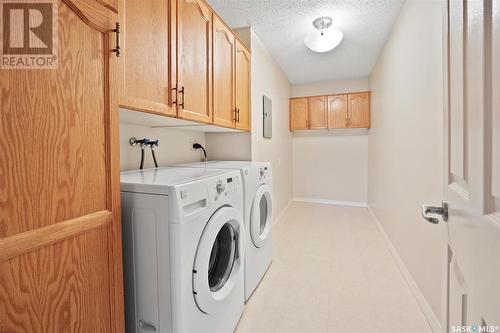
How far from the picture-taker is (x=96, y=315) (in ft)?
2.73

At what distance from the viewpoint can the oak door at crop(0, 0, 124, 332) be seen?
616 mm

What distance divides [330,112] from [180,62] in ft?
10.8

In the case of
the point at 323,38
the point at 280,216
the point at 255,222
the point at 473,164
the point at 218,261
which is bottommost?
the point at 280,216

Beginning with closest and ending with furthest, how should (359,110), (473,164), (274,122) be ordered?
(473,164) < (274,122) < (359,110)

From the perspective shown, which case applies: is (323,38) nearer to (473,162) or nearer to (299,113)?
(299,113)

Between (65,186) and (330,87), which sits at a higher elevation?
(330,87)

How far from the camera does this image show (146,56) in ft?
3.95

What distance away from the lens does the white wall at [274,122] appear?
2.68 metres

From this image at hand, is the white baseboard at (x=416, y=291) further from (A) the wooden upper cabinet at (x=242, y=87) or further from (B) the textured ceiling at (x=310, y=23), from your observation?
(B) the textured ceiling at (x=310, y=23)

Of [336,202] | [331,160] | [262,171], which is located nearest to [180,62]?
[262,171]

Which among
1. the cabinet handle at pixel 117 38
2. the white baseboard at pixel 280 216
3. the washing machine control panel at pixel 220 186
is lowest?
the white baseboard at pixel 280 216

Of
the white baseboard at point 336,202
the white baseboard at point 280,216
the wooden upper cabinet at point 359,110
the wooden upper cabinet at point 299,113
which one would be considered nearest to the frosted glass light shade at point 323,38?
the wooden upper cabinet at point 359,110

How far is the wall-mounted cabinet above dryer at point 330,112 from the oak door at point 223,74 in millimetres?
2450

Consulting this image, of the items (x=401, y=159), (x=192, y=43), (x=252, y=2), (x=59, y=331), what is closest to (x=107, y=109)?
(x=59, y=331)
